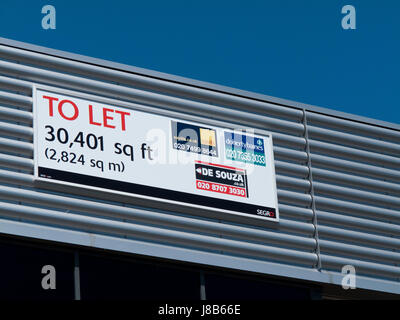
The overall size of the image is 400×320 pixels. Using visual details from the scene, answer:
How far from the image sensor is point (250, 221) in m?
16.9

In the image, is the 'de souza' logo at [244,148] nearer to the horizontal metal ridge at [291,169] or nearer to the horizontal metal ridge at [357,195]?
the horizontal metal ridge at [291,169]

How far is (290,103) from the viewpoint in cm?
1823

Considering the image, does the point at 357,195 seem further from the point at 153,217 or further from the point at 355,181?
the point at 153,217

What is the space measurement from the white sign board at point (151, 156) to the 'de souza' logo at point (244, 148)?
0.05ft

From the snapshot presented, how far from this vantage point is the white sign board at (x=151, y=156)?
1589 centimetres

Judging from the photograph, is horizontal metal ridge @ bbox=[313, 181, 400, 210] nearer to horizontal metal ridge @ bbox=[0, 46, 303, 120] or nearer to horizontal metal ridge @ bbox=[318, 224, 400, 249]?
horizontal metal ridge @ bbox=[318, 224, 400, 249]

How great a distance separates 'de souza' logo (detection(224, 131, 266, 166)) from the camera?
17.3 m

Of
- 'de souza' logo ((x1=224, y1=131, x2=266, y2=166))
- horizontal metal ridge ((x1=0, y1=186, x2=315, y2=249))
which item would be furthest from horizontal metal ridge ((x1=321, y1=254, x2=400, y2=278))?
'de souza' logo ((x1=224, y1=131, x2=266, y2=166))

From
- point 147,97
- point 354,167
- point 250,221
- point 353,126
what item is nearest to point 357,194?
point 354,167

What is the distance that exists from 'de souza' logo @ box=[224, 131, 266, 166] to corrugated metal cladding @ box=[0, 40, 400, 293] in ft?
1.04

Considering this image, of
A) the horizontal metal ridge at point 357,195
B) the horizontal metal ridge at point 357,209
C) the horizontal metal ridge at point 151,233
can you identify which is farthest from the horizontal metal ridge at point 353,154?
the horizontal metal ridge at point 151,233

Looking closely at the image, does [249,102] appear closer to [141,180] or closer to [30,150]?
[141,180]
